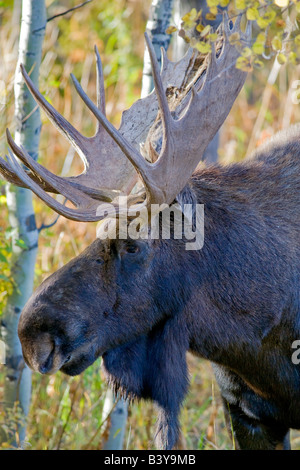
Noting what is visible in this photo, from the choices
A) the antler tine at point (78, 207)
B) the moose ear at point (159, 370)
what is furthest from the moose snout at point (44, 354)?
the antler tine at point (78, 207)

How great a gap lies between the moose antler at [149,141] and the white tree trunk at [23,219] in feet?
1.56

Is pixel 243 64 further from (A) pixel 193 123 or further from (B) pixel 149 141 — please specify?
(B) pixel 149 141

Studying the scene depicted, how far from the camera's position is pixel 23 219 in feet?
11.3

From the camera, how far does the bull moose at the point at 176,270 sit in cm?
247

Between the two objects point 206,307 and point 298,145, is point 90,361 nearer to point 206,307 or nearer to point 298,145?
point 206,307

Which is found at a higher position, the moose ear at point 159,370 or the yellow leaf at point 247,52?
the yellow leaf at point 247,52

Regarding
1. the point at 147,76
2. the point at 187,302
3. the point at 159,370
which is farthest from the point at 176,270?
the point at 147,76

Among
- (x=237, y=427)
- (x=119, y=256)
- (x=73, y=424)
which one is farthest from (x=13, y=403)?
(x=119, y=256)

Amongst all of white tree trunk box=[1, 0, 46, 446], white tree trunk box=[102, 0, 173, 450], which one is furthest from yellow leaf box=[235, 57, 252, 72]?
white tree trunk box=[1, 0, 46, 446]

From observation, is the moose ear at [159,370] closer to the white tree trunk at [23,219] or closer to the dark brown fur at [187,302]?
the dark brown fur at [187,302]

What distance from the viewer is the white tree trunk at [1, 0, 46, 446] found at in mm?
3271
